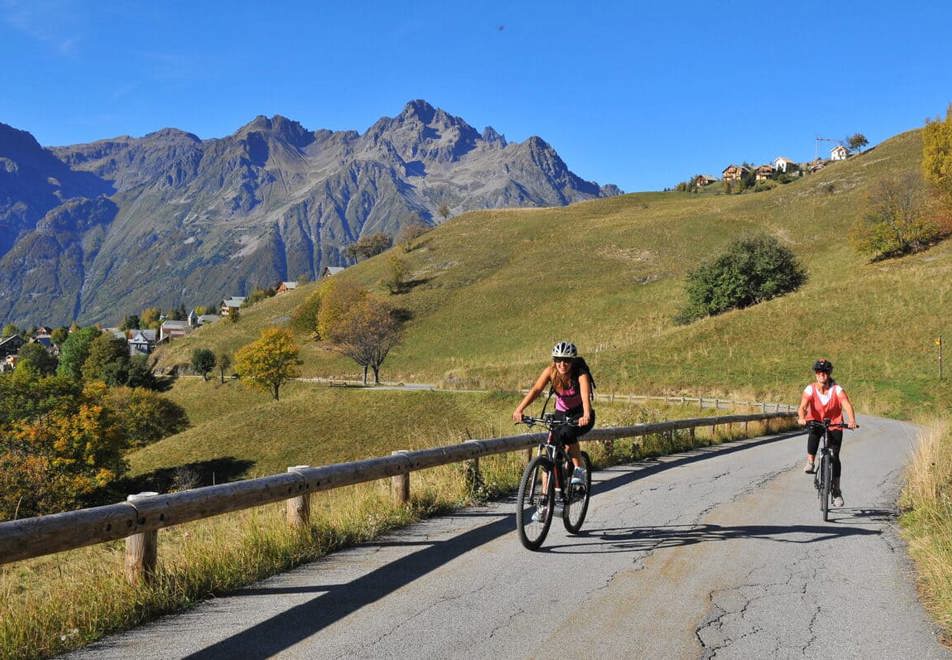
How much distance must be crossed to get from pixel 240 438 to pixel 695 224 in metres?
83.9

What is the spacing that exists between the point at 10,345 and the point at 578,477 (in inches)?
8634

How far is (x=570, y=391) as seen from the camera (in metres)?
8.21

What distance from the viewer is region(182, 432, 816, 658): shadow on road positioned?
4.90 meters

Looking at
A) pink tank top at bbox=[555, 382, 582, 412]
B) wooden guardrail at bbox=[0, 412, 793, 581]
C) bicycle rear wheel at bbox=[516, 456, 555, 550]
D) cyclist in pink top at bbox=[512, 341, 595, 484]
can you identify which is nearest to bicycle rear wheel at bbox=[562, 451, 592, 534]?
cyclist in pink top at bbox=[512, 341, 595, 484]

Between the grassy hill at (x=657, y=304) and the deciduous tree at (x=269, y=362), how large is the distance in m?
10.1

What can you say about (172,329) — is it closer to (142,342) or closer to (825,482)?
(142,342)

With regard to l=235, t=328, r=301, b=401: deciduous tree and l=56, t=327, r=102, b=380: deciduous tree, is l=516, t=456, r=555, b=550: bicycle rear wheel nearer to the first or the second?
l=235, t=328, r=301, b=401: deciduous tree

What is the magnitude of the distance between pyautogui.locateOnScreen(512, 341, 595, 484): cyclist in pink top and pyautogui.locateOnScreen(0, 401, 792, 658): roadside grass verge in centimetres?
241

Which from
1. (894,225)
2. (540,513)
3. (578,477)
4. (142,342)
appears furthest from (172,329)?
(540,513)

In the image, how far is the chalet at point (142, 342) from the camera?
160300 millimetres

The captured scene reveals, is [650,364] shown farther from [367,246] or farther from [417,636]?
[367,246]

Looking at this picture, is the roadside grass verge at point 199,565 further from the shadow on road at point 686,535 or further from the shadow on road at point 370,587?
the shadow on road at point 686,535

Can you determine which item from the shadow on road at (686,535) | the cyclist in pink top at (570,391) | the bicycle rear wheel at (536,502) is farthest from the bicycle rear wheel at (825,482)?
the bicycle rear wheel at (536,502)

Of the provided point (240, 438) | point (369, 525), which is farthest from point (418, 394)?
point (369, 525)
